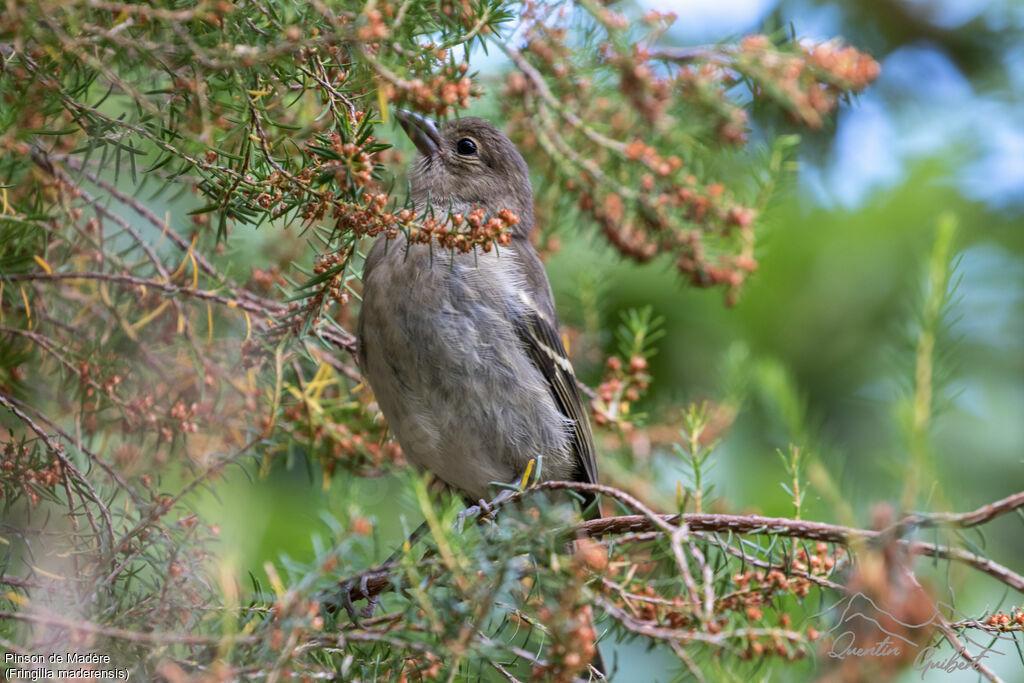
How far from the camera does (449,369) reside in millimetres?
3059

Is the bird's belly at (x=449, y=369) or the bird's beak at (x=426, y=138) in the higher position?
the bird's beak at (x=426, y=138)

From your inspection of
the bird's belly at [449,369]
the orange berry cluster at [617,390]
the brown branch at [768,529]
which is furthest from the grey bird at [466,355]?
the brown branch at [768,529]

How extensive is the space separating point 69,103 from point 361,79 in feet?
2.09

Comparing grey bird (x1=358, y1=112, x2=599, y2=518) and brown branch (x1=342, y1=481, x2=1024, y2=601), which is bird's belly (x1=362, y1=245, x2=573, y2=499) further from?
brown branch (x1=342, y1=481, x2=1024, y2=601)

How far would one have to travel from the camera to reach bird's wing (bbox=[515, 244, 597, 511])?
338cm

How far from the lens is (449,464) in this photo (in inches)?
127

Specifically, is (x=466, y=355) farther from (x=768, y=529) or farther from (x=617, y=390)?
(x=768, y=529)

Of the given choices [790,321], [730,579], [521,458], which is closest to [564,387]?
[521,458]

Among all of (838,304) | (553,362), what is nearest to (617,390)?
(553,362)

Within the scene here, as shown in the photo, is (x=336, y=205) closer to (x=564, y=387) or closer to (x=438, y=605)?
(x=438, y=605)

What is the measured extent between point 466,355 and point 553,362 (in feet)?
1.56

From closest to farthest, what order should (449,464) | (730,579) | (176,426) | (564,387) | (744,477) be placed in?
1. (730,579)
2. (176,426)
3. (449,464)
4. (564,387)
5. (744,477)

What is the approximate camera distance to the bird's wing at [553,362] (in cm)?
338

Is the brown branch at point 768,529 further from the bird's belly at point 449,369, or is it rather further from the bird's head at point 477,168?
the bird's head at point 477,168
